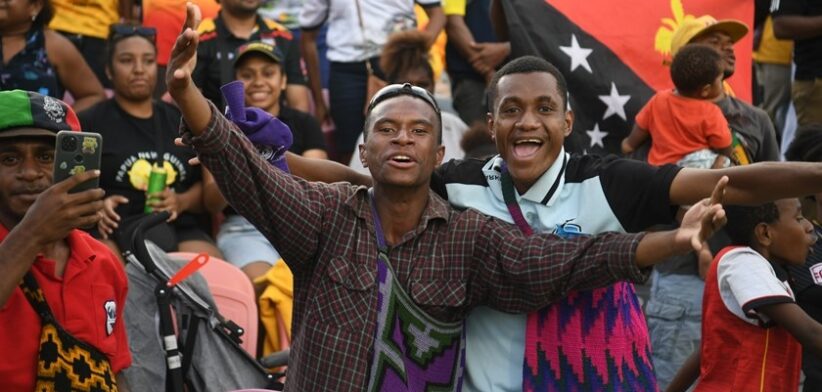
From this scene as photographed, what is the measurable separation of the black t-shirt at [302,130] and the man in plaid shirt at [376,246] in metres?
3.23

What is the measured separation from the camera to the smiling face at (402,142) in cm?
415

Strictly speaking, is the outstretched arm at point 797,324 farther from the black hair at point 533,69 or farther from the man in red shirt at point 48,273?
the man in red shirt at point 48,273

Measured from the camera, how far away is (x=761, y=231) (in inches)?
224

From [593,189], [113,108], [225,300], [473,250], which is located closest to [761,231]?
[593,189]

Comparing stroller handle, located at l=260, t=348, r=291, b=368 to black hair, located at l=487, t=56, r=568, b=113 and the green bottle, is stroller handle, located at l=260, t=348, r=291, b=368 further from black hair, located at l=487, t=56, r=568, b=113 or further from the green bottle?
black hair, located at l=487, t=56, r=568, b=113

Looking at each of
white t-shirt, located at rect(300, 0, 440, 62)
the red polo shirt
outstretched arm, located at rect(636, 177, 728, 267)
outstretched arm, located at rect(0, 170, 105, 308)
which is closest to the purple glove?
outstretched arm, located at rect(0, 170, 105, 308)

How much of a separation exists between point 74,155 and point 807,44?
5.73 metres

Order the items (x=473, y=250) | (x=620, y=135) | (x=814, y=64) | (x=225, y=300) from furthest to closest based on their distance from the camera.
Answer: (x=814, y=64) → (x=620, y=135) → (x=225, y=300) → (x=473, y=250)

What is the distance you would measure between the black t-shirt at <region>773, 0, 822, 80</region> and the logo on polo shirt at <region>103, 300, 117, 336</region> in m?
5.38

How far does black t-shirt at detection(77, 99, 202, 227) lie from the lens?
6871mm

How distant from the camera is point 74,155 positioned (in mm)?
3852

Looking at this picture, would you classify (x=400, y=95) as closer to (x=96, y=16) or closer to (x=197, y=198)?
(x=197, y=198)

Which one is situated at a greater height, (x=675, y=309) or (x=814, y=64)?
(x=814, y=64)

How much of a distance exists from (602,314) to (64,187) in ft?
5.62
